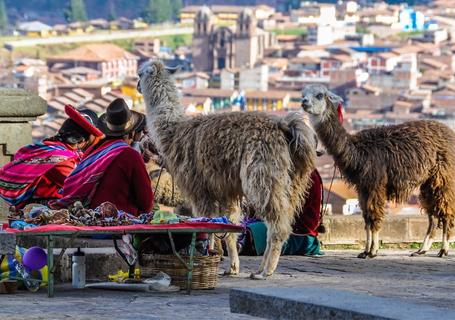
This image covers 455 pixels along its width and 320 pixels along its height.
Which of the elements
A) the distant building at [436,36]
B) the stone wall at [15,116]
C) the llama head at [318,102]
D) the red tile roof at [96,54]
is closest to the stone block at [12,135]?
the stone wall at [15,116]

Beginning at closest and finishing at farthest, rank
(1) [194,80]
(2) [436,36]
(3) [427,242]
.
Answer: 1. (3) [427,242]
2. (1) [194,80]
3. (2) [436,36]

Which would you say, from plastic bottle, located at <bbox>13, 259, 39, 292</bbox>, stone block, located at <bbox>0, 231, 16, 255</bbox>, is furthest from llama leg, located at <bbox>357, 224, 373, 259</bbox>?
stone block, located at <bbox>0, 231, 16, 255</bbox>

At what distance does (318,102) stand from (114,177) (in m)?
2.44

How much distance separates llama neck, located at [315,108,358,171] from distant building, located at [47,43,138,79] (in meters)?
158

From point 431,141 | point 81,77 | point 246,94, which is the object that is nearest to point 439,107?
point 246,94

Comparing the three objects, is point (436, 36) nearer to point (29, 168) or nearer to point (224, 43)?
point (224, 43)

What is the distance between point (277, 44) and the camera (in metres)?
193

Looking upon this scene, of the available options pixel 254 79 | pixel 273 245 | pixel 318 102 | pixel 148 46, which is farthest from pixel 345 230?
pixel 148 46

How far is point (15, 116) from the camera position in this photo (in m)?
9.41

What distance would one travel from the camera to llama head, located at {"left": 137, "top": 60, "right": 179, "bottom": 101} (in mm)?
8289

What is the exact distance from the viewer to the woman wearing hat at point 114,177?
744cm

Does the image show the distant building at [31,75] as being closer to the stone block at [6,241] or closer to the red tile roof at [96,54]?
the red tile roof at [96,54]

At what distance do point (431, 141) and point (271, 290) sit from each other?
4.86 metres

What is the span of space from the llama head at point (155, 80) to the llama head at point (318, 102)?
1.44 m
